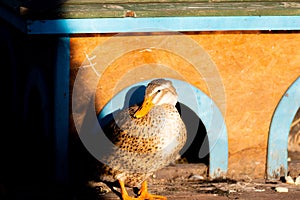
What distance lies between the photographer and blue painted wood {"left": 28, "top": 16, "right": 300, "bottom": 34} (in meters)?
6.92

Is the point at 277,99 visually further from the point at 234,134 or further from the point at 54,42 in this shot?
the point at 54,42

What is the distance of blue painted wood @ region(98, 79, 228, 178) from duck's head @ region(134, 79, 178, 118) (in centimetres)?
35

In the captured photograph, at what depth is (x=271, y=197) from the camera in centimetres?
729

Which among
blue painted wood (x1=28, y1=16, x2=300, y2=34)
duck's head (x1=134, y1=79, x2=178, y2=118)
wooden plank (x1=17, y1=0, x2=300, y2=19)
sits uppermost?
wooden plank (x1=17, y1=0, x2=300, y2=19)

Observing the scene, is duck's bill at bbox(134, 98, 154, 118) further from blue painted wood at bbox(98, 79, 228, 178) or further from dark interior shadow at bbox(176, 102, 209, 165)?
dark interior shadow at bbox(176, 102, 209, 165)

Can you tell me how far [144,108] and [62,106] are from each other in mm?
758

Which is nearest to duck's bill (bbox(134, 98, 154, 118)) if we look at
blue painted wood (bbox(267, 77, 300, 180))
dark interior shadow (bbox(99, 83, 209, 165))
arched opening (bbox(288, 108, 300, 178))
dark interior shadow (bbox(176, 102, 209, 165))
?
dark interior shadow (bbox(99, 83, 209, 165))

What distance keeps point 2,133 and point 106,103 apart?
1802 mm

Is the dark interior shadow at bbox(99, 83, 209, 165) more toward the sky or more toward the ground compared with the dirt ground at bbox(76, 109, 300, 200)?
more toward the sky

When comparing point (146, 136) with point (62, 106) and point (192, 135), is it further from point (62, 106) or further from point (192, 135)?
point (192, 135)

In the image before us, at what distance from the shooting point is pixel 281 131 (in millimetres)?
7621

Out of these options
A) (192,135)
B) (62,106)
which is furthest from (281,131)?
(62,106)

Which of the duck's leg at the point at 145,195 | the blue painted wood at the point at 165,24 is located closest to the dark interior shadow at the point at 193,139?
the duck's leg at the point at 145,195

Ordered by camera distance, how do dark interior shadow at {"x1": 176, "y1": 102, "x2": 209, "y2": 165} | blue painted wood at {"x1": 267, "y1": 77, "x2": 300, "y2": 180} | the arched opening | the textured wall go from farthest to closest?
the arched opening, dark interior shadow at {"x1": 176, "y1": 102, "x2": 209, "y2": 165}, blue painted wood at {"x1": 267, "y1": 77, "x2": 300, "y2": 180}, the textured wall
